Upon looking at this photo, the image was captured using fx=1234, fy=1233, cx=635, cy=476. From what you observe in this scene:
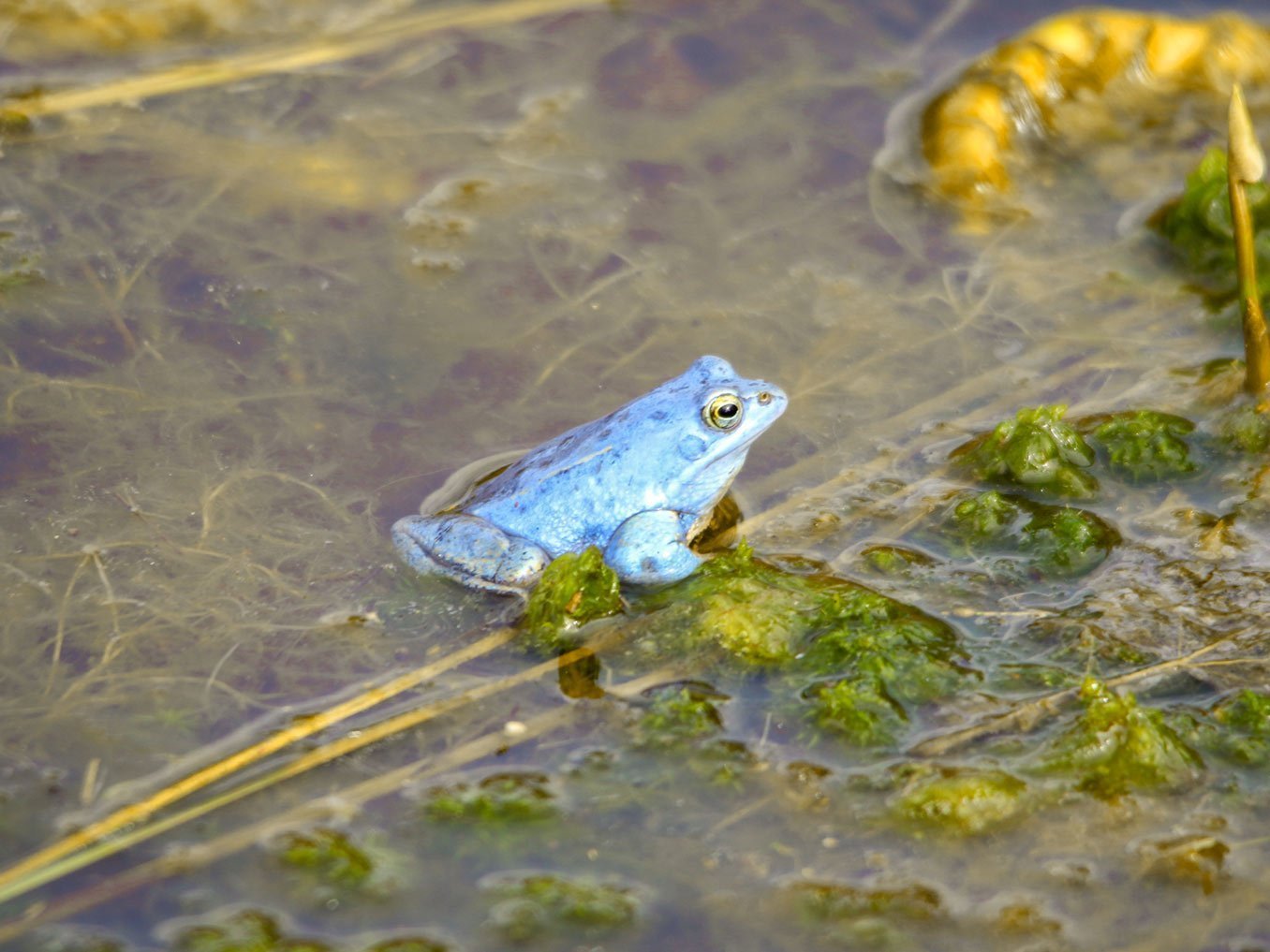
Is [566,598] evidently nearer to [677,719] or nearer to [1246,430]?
[677,719]

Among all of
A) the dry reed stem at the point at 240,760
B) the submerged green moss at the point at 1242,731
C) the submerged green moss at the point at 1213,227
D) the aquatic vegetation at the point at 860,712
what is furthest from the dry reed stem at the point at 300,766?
the submerged green moss at the point at 1213,227

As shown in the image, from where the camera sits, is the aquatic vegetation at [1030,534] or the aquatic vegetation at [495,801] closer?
the aquatic vegetation at [495,801]

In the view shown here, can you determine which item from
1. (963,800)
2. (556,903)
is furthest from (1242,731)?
(556,903)

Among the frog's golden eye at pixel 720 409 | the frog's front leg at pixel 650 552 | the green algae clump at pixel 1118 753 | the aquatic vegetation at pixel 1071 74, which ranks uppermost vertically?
the aquatic vegetation at pixel 1071 74

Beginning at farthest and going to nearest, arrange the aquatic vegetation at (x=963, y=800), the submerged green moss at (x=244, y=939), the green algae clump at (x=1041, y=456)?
1. the green algae clump at (x=1041, y=456)
2. the aquatic vegetation at (x=963, y=800)
3. the submerged green moss at (x=244, y=939)

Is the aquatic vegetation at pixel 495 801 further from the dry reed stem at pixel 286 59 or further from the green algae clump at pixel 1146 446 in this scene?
the dry reed stem at pixel 286 59

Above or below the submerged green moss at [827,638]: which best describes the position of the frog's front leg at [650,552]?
above

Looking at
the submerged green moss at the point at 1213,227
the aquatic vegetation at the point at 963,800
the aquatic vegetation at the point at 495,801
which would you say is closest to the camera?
the aquatic vegetation at the point at 963,800
